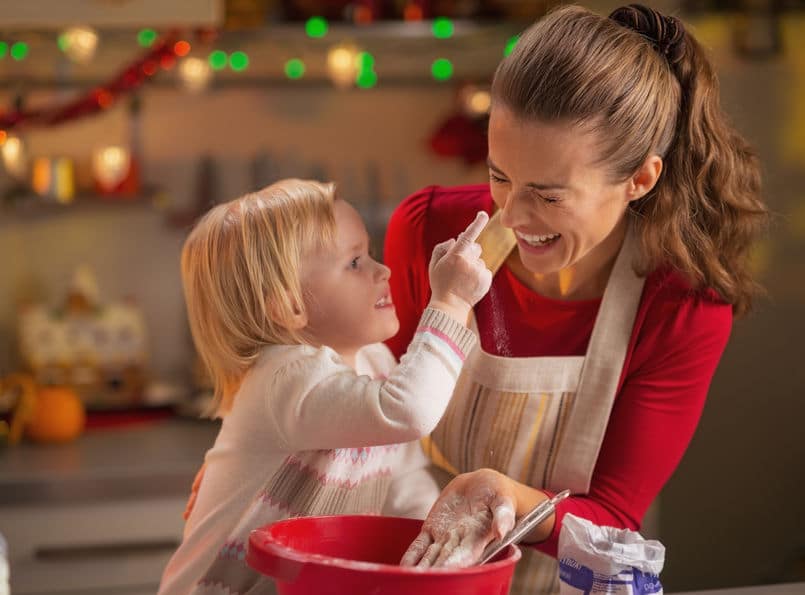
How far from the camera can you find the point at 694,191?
1.41 metres

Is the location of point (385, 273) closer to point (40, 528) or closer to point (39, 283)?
point (40, 528)

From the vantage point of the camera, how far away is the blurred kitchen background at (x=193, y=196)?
2.37 metres

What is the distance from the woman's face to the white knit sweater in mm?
174

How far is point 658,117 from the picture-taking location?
134cm

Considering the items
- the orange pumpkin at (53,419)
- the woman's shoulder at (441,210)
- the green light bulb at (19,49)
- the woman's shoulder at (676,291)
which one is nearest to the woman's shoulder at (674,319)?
the woman's shoulder at (676,291)

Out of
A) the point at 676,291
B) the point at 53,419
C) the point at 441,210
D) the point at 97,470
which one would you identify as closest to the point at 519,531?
the point at 676,291

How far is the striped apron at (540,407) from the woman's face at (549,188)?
0.14m

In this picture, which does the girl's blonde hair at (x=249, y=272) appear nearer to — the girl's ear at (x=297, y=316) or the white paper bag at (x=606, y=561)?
the girl's ear at (x=297, y=316)

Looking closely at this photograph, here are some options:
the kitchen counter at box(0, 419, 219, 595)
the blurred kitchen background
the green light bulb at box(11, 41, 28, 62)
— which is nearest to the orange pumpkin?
the blurred kitchen background

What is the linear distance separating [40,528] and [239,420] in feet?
4.12

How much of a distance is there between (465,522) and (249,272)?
41 centimetres

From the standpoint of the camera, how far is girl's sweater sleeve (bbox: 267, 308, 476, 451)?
46.3 inches

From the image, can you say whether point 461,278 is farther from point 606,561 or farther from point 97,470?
point 97,470

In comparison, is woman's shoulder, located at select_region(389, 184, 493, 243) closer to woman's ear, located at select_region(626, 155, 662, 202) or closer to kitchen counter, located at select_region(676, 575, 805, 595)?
woman's ear, located at select_region(626, 155, 662, 202)
